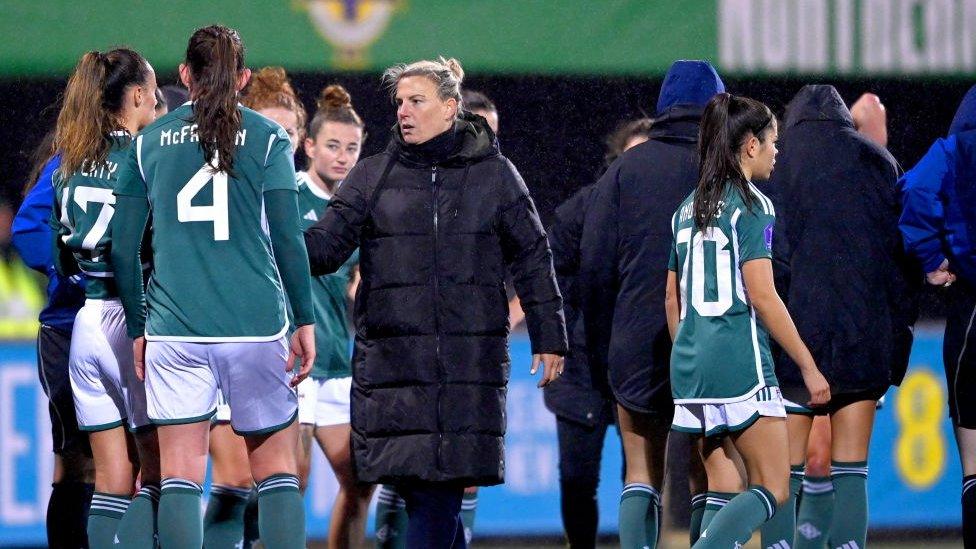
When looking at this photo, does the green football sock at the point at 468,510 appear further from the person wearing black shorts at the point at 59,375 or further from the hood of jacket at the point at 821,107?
the hood of jacket at the point at 821,107

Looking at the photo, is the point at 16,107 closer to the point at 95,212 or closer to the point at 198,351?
the point at 95,212

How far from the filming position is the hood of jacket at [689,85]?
200 inches

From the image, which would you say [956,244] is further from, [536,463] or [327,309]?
[536,463]

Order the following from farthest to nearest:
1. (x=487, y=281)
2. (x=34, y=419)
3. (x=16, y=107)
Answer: (x=16, y=107), (x=34, y=419), (x=487, y=281)

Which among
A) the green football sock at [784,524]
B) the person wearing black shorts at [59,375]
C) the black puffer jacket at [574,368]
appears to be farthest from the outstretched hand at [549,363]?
the person wearing black shorts at [59,375]

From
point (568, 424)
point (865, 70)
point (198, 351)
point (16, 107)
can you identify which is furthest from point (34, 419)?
point (865, 70)

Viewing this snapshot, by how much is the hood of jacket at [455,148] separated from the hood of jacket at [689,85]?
0.78 meters

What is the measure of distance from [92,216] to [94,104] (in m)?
0.35

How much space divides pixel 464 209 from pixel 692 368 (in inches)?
31.4

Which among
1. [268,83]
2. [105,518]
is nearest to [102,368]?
[105,518]

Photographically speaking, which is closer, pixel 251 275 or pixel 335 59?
pixel 251 275

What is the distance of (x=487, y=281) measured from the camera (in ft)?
14.7

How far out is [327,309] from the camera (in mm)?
5539

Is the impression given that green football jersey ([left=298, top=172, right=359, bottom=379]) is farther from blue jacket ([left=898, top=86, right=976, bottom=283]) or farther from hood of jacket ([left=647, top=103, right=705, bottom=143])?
blue jacket ([left=898, top=86, right=976, bottom=283])
